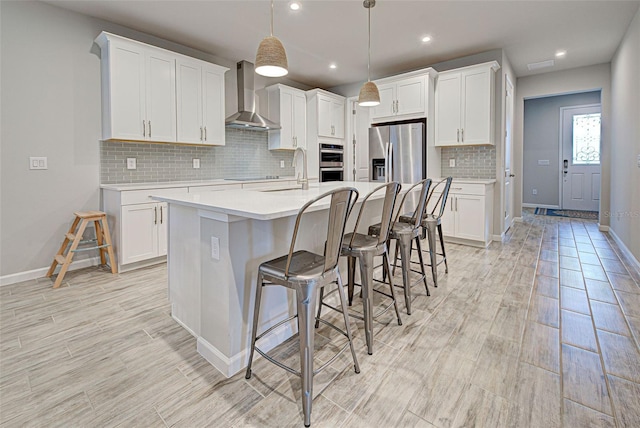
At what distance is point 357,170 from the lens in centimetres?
625

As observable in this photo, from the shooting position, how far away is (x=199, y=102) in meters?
4.12

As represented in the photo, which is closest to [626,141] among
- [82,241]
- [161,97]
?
[161,97]

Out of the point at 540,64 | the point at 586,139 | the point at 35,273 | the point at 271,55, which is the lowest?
the point at 35,273

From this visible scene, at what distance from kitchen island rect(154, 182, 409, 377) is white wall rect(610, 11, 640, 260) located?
3653mm

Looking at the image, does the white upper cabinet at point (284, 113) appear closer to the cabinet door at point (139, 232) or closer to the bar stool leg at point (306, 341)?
the cabinet door at point (139, 232)

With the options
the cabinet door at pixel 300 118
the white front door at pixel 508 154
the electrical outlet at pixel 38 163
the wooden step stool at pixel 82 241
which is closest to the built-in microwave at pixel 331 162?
the cabinet door at pixel 300 118

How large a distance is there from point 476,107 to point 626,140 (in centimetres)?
171

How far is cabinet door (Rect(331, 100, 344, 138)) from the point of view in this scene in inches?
235

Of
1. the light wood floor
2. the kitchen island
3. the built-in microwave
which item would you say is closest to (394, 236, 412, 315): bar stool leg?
the light wood floor

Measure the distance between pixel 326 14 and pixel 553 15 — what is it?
246 cm

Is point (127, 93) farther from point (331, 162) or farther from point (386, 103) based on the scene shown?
point (386, 103)

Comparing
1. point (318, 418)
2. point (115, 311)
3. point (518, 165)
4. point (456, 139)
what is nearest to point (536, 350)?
point (318, 418)

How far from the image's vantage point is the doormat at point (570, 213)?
678 centimetres

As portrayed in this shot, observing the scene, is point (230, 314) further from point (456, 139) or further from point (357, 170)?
point (357, 170)
